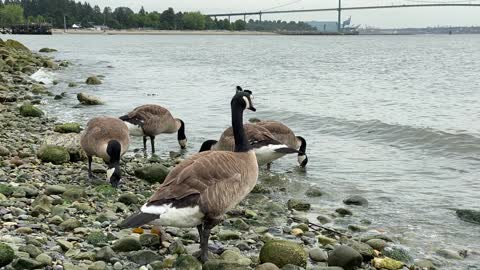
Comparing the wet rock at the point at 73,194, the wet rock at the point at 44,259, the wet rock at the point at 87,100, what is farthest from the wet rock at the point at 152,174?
the wet rock at the point at 87,100

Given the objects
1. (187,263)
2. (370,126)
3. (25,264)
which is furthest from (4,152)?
(370,126)

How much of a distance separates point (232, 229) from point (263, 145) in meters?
2.84

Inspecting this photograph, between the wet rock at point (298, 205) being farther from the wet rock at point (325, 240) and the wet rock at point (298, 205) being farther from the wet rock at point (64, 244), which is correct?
the wet rock at point (64, 244)

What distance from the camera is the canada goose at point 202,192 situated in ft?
18.3

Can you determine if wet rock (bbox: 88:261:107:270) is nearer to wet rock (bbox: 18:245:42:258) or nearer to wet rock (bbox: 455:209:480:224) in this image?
wet rock (bbox: 18:245:42:258)

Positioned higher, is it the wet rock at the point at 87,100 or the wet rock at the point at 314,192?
the wet rock at the point at 87,100

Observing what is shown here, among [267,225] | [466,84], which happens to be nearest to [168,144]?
[267,225]

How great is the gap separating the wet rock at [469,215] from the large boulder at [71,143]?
23.3 ft

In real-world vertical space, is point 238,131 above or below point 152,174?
above

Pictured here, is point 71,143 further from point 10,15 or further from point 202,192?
point 10,15

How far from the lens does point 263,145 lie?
10.3 m

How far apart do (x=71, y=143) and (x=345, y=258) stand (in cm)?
685

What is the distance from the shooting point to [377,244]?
7406mm

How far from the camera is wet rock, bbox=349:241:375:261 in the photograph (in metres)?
6.91
